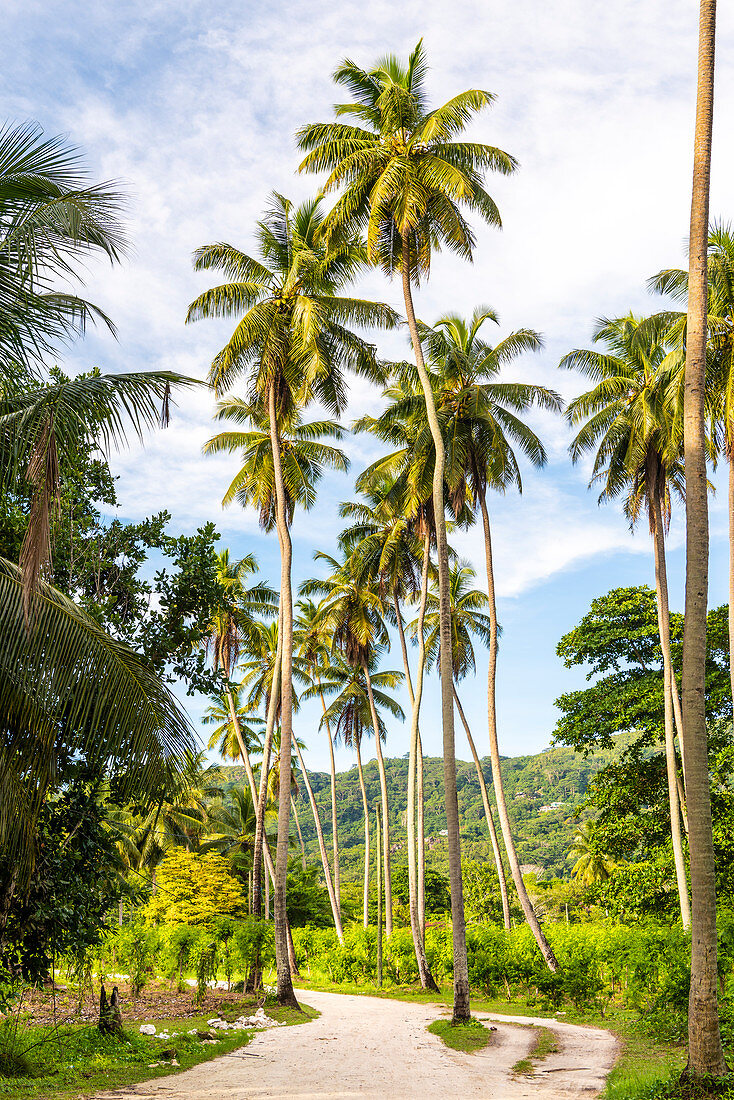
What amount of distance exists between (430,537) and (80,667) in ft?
58.7

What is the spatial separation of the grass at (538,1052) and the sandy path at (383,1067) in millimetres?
121

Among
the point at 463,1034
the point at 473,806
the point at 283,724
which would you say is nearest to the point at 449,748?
the point at 463,1034

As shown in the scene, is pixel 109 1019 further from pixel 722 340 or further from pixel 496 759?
pixel 722 340

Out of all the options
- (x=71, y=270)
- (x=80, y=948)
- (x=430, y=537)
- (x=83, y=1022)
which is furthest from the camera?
(x=430, y=537)

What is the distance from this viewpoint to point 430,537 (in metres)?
24.1

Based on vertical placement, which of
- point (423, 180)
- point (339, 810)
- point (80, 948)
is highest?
point (423, 180)

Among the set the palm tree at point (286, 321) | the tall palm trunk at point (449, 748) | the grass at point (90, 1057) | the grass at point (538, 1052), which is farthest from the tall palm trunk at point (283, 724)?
the grass at point (538, 1052)

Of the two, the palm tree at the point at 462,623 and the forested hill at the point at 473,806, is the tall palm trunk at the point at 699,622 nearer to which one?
the palm tree at the point at 462,623

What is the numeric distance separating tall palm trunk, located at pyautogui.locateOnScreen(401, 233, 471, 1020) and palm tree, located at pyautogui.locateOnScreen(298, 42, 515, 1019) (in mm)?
37

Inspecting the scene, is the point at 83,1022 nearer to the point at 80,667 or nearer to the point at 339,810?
the point at 80,667

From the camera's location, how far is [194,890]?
26562 mm

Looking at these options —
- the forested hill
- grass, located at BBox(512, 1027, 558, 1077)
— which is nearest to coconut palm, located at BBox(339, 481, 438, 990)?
grass, located at BBox(512, 1027, 558, 1077)

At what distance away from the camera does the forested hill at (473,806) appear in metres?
81.7

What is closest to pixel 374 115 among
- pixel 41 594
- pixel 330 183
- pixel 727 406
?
pixel 330 183
